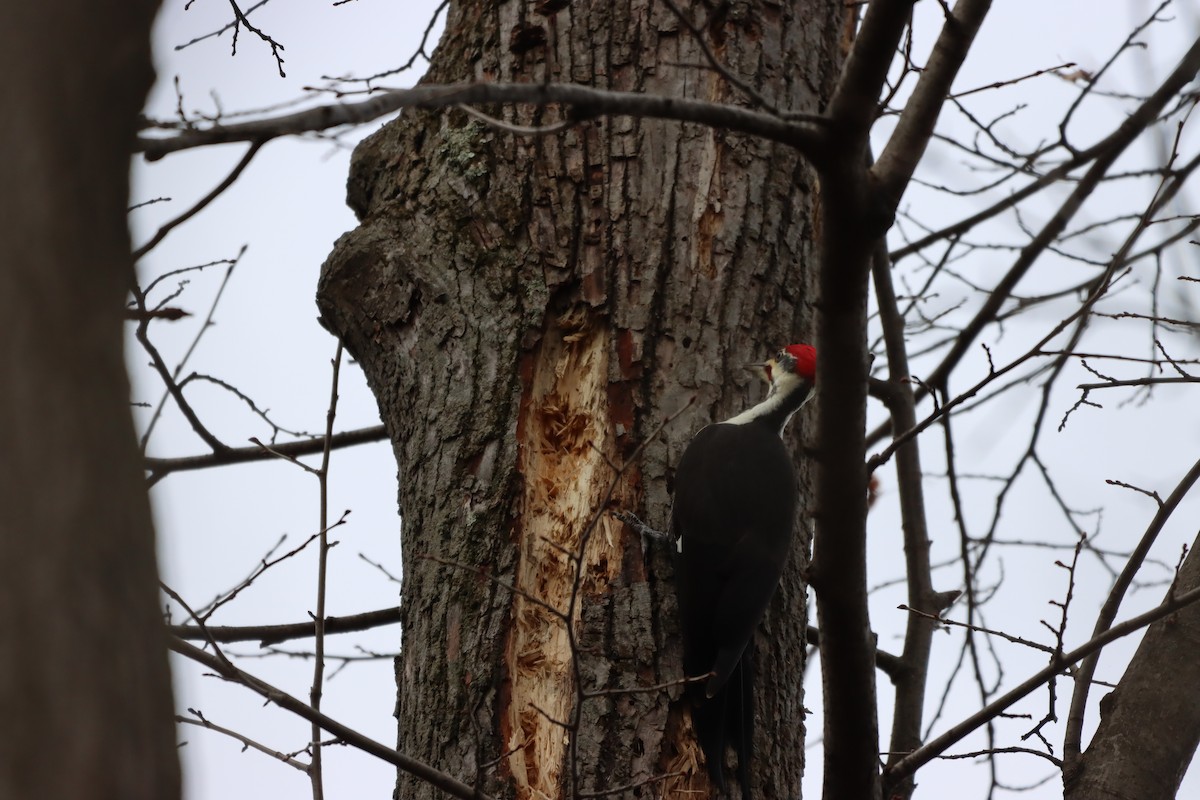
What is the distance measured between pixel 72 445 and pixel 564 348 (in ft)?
6.17

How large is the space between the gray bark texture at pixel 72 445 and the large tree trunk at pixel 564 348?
144cm

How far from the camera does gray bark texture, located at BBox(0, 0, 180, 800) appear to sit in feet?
2.64

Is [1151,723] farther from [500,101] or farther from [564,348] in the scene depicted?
[500,101]

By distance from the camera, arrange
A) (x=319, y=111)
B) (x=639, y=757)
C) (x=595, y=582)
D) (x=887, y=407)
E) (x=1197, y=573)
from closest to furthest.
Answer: (x=319, y=111) < (x=639, y=757) < (x=595, y=582) < (x=1197, y=573) < (x=887, y=407)

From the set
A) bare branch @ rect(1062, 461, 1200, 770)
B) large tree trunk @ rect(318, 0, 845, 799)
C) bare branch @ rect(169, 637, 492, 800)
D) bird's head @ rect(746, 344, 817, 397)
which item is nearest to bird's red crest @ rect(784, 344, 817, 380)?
bird's head @ rect(746, 344, 817, 397)

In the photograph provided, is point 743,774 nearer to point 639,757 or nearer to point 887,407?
point 639,757

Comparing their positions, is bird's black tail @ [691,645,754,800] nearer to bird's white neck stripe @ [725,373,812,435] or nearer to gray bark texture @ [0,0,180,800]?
bird's white neck stripe @ [725,373,812,435]

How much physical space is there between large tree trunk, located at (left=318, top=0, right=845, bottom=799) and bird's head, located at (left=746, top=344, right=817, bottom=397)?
64 millimetres

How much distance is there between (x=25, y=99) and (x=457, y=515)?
67.5 inches

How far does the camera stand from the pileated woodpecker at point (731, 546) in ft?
7.76

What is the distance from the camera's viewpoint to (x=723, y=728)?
7.77 feet


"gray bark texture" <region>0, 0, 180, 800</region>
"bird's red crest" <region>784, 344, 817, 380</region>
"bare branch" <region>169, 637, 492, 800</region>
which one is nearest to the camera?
"gray bark texture" <region>0, 0, 180, 800</region>

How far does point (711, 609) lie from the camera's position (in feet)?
8.23

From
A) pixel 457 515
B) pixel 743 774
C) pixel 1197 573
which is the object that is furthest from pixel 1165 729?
pixel 457 515
